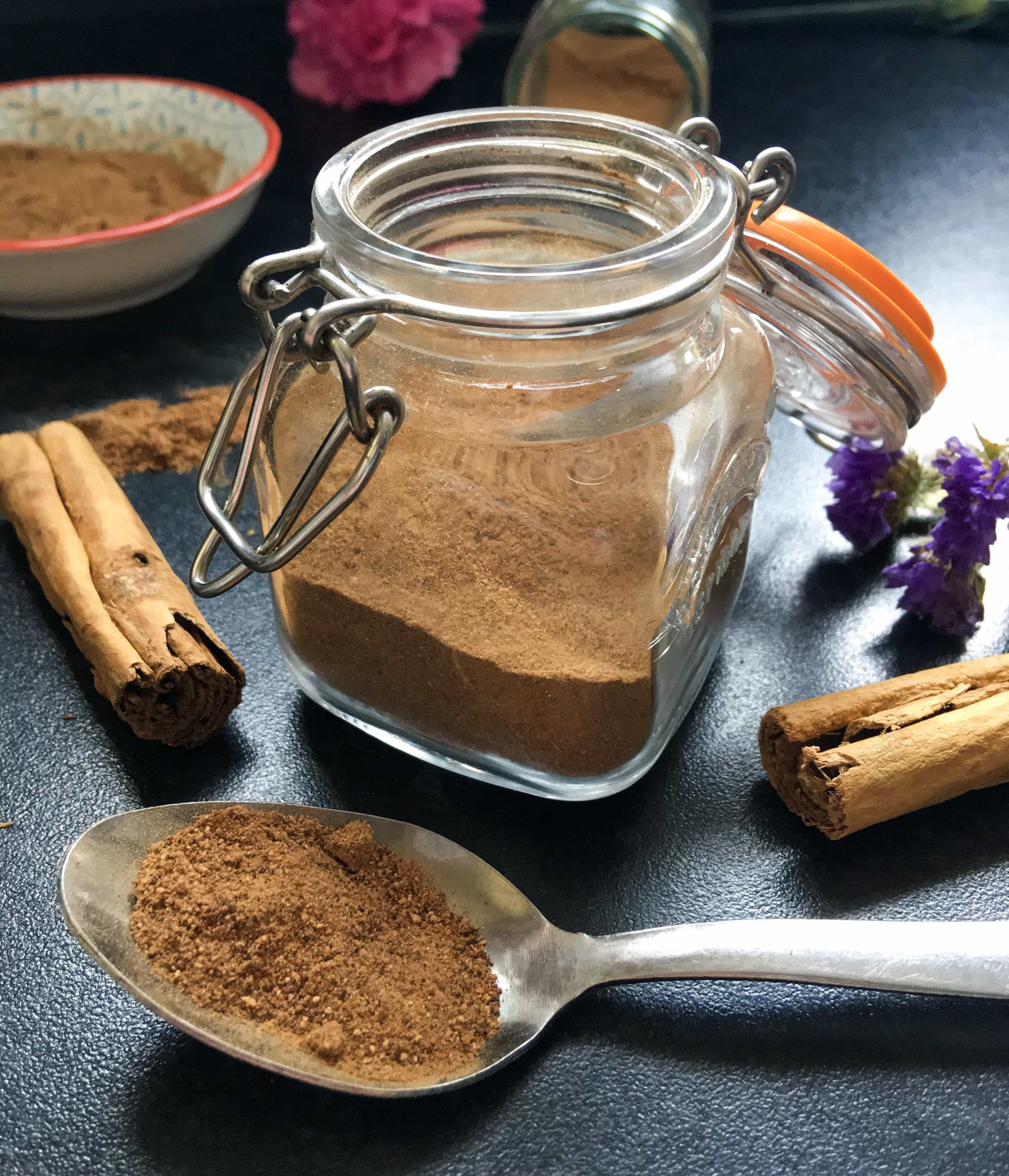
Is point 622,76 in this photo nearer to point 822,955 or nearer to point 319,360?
point 319,360

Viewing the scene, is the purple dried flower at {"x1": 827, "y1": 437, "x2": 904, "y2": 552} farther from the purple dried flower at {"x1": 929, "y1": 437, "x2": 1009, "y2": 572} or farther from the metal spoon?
the metal spoon

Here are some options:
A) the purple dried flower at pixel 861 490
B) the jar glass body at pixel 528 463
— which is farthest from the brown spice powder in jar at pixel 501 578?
the purple dried flower at pixel 861 490

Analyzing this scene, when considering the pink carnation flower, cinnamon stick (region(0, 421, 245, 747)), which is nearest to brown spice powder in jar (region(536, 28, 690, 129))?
the pink carnation flower

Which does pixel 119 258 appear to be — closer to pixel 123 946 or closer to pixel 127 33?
pixel 123 946

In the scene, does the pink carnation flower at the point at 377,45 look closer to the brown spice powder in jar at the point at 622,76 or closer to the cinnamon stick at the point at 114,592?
the brown spice powder in jar at the point at 622,76

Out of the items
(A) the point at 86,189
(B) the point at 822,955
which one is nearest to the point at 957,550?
(B) the point at 822,955

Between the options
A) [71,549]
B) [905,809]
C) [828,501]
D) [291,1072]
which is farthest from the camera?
[828,501]

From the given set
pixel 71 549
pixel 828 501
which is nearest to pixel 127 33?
pixel 71 549
